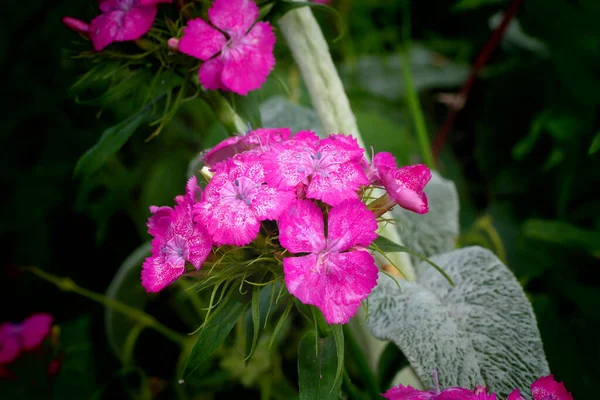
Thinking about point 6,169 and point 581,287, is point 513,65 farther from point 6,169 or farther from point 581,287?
point 6,169

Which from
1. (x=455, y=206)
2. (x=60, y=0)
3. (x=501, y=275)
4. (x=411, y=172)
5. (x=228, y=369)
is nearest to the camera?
(x=411, y=172)

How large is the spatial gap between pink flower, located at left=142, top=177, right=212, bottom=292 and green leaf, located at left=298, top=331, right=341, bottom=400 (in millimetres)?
107

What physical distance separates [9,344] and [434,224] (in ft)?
2.02

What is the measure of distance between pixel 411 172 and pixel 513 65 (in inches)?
28.4

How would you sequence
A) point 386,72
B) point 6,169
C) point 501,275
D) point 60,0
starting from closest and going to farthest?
point 501,275 < point 60,0 < point 6,169 < point 386,72

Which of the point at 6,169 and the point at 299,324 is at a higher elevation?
the point at 6,169

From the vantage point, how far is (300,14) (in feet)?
1.80

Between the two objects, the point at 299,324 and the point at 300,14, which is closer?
the point at 300,14

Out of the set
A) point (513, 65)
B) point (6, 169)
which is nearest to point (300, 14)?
point (513, 65)

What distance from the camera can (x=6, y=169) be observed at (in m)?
0.99

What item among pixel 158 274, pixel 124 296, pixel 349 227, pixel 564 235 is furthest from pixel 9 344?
pixel 564 235

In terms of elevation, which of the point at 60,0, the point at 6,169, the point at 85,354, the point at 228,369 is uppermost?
the point at 60,0

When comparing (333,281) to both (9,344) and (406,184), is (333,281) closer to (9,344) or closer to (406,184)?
(406,184)

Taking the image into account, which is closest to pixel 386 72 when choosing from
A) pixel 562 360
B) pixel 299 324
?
pixel 299 324
